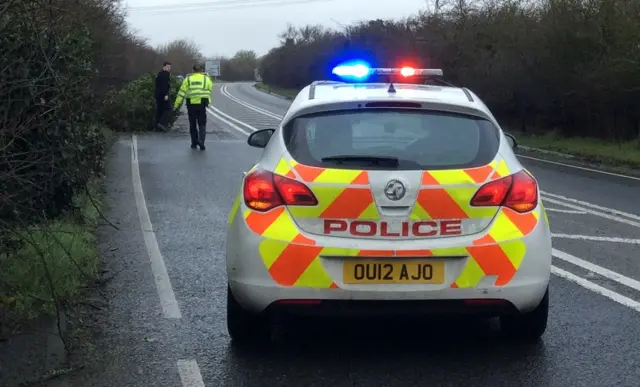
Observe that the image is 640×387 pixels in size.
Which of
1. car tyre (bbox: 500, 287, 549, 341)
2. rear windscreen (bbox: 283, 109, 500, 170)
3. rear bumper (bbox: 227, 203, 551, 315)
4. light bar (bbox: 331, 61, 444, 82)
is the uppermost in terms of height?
light bar (bbox: 331, 61, 444, 82)

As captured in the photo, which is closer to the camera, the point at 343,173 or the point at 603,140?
the point at 343,173

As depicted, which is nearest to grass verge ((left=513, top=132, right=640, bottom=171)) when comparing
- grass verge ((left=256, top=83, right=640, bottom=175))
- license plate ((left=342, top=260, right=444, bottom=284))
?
grass verge ((left=256, top=83, right=640, bottom=175))

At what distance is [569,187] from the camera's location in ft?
→ 46.7

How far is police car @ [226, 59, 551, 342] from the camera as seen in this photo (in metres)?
4.85

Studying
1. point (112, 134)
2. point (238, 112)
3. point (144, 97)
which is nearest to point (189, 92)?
point (112, 134)

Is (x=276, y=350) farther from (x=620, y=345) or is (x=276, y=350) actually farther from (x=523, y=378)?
(x=620, y=345)

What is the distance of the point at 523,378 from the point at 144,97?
65.9ft

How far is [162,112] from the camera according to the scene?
2308 cm

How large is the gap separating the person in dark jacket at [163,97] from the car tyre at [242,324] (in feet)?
57.0

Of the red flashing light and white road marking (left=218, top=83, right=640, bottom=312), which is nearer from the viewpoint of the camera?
white road marking (left=218, top=83, right=640, bottom=312)

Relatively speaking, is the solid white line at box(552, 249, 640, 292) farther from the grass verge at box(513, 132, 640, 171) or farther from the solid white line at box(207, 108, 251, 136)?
the solid white line at box(207, 108, 251, 136)

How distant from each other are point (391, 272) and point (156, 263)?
341cm

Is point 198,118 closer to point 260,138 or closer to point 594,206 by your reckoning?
point 594,206

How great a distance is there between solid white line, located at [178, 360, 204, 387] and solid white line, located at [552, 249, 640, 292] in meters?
3.57
